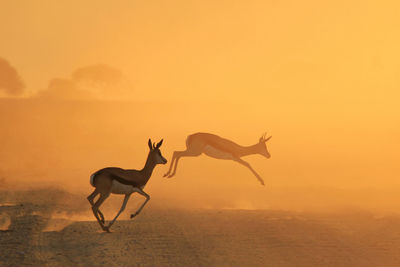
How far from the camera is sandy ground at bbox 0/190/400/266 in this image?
19.3 m

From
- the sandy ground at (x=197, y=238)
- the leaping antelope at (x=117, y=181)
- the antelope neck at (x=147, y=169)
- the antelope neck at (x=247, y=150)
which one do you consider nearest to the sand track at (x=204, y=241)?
the sandy ground at (x=197, y=238)

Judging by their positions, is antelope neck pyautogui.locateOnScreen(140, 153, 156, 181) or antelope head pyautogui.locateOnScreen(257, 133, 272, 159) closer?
antelope neck pyautogui.locateOnScreen(140, 153, 156, 181)

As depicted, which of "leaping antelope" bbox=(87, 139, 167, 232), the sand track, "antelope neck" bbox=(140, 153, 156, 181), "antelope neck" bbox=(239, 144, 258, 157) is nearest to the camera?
the sand track

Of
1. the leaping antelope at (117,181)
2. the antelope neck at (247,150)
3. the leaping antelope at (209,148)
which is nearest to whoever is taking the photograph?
the leaping antelope at (117,181)

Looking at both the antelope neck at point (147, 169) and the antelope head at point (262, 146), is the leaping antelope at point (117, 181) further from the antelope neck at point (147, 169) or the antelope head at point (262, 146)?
the antelope head at point (262, 146)

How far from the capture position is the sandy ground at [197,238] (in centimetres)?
1928

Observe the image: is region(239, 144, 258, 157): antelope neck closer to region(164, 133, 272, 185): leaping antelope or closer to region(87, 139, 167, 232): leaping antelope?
region(164, 133, 272, 185): leaping antelope

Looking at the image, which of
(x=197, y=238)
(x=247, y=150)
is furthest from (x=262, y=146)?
(x=197, y=238)

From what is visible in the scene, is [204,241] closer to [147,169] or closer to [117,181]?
[147,169]

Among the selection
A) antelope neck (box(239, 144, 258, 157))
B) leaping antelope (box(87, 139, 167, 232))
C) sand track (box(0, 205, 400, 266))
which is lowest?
sand track (box(0, 205, 400, 266))

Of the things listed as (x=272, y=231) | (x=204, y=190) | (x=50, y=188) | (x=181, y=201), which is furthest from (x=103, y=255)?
(x=204, y=190)

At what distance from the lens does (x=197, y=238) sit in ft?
72.8

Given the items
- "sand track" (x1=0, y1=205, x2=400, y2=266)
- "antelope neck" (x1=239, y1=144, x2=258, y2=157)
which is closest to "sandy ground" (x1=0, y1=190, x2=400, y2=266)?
"sand track" (x1=0, y1=205, x2=400, y2=266)

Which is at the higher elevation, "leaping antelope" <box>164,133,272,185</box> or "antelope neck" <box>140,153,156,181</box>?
"leaping antelope" <box>164,133,272,185</box>
